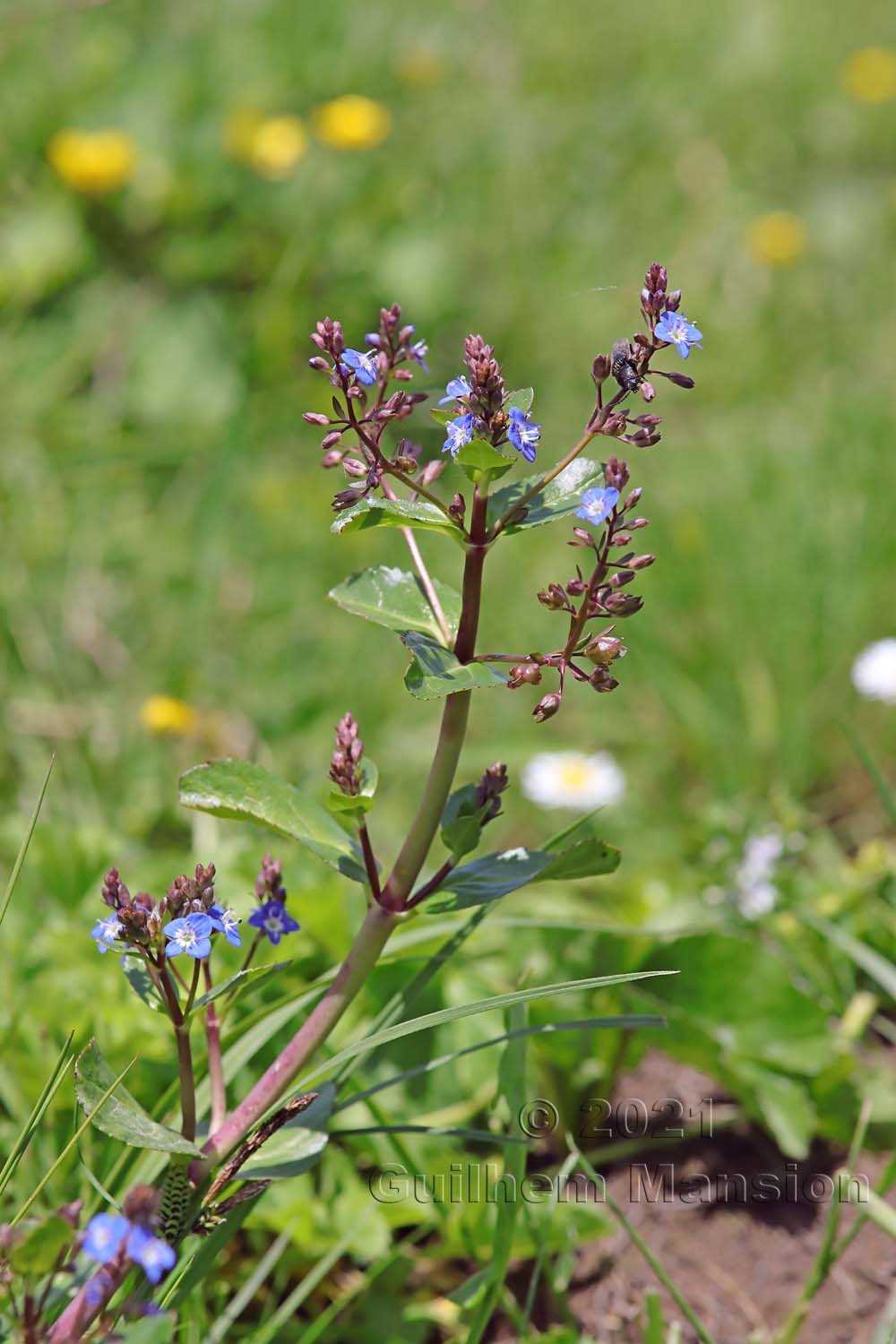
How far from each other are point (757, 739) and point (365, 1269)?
1.35 m

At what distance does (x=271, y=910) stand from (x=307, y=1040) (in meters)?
0.13

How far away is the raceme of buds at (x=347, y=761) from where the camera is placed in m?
1.21

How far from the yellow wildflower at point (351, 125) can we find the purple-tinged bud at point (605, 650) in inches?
125

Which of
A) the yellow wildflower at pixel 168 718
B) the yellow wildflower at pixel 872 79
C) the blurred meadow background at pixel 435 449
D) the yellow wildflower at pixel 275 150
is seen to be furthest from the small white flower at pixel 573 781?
the yellow wildflower at pixel 872 79

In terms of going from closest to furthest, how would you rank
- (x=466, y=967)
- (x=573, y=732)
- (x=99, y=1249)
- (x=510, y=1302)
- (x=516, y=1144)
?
(x=99, y=1249) → (x=516, y=1144) → (x=510, y=1302) → (x=466, y=967) → (x=573, y=732)

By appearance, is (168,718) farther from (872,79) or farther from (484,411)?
(872,79)

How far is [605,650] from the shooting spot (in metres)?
1.14

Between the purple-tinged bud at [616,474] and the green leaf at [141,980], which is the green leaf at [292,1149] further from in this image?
the purple-tinged bud at [616,474]

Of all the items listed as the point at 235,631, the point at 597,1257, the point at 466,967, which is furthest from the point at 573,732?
the point at 597,1257

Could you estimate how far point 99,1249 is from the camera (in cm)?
94

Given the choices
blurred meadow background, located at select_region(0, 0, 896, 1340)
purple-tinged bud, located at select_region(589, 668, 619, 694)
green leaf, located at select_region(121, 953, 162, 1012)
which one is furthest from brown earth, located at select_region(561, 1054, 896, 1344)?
purple-tinged bud, located at select_region(589, 668, 619, 694)

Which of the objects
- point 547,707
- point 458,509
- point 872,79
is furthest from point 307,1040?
point 872,79

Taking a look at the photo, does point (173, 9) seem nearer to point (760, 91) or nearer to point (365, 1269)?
point (760, 91)

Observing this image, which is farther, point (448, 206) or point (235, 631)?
point (448, 206)
